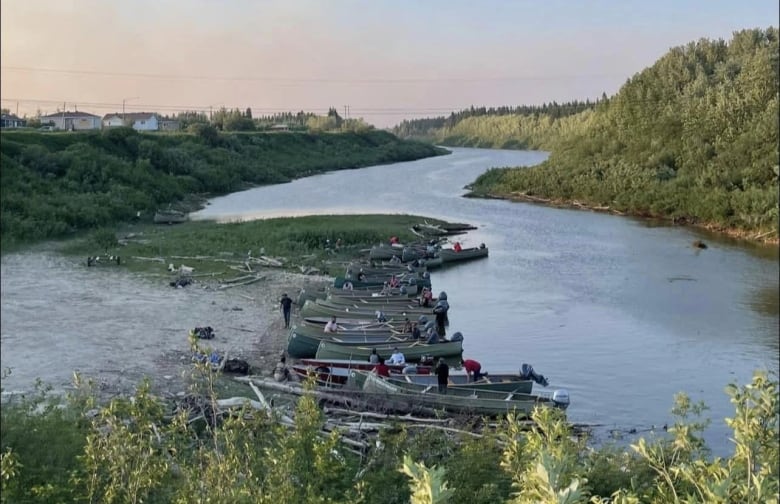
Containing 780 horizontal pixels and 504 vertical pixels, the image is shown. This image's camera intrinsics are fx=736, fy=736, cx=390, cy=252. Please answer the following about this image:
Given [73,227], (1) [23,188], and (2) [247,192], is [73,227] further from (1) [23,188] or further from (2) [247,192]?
(2) [247,192]

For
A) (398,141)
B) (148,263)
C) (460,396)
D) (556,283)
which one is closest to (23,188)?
(148,263)

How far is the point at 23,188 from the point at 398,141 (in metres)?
119

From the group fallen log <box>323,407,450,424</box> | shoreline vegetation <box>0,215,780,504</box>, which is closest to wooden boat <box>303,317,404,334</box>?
shoreline vegetation <box>0,215,780,504</box>

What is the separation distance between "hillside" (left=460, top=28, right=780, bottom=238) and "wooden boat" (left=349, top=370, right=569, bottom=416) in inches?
1539

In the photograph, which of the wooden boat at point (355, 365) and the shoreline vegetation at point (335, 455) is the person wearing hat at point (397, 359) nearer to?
the wooden boat at point (355, 365)

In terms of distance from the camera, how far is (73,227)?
149 ft

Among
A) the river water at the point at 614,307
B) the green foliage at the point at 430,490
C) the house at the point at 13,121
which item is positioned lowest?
the river water at the point at 614,307

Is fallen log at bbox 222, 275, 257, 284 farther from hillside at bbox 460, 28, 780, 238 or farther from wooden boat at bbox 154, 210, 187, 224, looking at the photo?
hillside at bbox 460, 28, 780, 238

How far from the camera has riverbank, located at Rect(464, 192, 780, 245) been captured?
50562mm

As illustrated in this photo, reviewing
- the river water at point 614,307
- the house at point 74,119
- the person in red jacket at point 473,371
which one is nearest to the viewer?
the person in red jacket at point 473,371

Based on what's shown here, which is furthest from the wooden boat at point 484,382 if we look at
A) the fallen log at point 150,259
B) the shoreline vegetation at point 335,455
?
the fallen log at point 150,259

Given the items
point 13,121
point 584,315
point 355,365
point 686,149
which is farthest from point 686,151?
point 13,121

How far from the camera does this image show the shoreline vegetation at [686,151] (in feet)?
193

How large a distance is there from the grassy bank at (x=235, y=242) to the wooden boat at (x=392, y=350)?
13.7 meters
